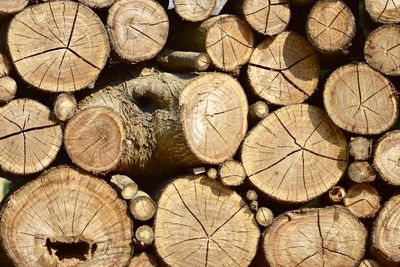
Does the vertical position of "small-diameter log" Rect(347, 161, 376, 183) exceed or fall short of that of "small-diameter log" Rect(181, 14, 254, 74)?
Result: it falls short

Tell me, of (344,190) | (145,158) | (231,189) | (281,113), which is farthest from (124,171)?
(344,190)

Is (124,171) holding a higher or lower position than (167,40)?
lower

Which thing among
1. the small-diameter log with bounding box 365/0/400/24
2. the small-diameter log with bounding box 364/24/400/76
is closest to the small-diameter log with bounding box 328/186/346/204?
the small-diameter log with bounding box 364/24/400/76

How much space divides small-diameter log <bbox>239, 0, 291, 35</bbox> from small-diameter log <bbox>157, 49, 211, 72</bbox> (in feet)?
1.22

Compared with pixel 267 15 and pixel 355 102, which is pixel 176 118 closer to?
pixel 267 15

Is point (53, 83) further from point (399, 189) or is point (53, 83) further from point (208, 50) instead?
point (399, 189)

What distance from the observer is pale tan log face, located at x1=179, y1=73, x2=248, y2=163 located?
14.1ft

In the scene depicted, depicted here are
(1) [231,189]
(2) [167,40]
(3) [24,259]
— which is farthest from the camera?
(2) [167,40]

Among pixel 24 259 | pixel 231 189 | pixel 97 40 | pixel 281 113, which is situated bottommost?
pixel 24 259

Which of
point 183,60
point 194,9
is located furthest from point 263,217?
point 194,9

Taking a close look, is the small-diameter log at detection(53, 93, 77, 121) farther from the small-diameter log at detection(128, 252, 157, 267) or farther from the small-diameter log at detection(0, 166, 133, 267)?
the small-diameter log at detection(128, 252, 157, 267)

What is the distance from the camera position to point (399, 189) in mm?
4590

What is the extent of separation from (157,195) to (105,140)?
→ 0.45m

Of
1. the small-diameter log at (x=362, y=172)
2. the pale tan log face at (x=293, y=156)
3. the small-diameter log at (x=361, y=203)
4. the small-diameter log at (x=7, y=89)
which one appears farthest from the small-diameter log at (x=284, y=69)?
the small-diameter log at (x=7, y=89)
